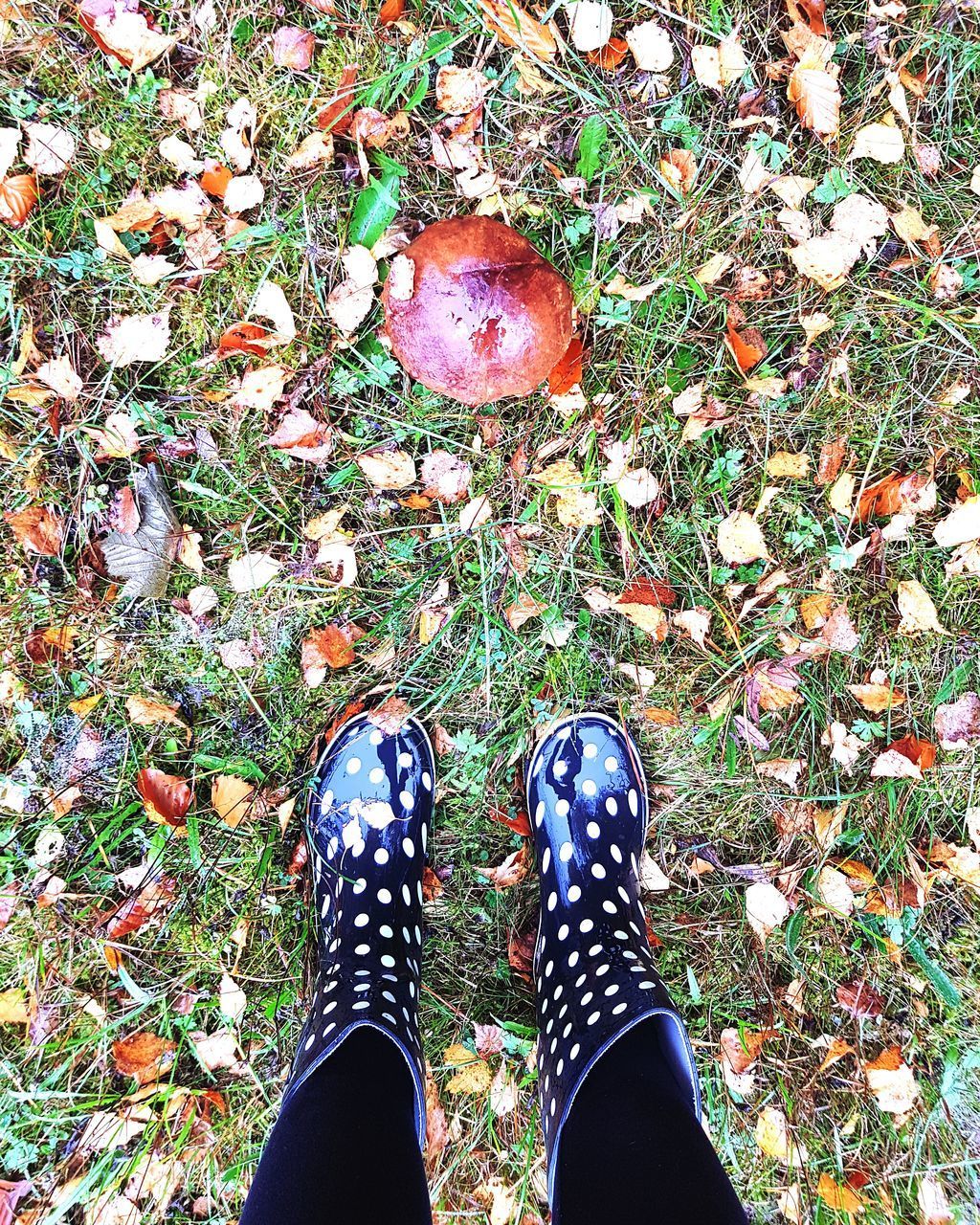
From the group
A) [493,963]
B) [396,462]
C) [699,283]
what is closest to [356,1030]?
[493,963]

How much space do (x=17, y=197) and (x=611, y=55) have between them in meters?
1.79

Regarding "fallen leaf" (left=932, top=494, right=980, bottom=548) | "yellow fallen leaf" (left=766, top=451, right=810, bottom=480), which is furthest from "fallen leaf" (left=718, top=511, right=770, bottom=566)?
"fallen leaf" (left=932, top=494, right=980, bottom=548)

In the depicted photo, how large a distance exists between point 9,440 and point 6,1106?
200 centimetres

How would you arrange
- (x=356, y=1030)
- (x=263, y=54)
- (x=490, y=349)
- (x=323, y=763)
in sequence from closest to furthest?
1. (x=490, y=349)
2. (x=356, y=1030)
3. (x=263, y=54)
4. (x=323, y=763)

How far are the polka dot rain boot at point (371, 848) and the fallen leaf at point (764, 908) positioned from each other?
1.05 m

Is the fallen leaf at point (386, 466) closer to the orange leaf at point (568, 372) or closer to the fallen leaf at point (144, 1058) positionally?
the orange leaf at point (568, 372)

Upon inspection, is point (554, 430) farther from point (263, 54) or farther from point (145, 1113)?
point (145, 1113)

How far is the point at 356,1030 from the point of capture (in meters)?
2.10

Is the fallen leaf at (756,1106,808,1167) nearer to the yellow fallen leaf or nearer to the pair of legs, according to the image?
the pair of legs

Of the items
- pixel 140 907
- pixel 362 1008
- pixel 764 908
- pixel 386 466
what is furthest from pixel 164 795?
pixel 764 908

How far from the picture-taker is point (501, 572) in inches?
95.3

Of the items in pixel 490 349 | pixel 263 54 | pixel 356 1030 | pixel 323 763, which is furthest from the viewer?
pixel 323 763

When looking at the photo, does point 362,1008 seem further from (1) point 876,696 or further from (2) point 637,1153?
(1) point 876,696

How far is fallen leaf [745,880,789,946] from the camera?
2.50 m
